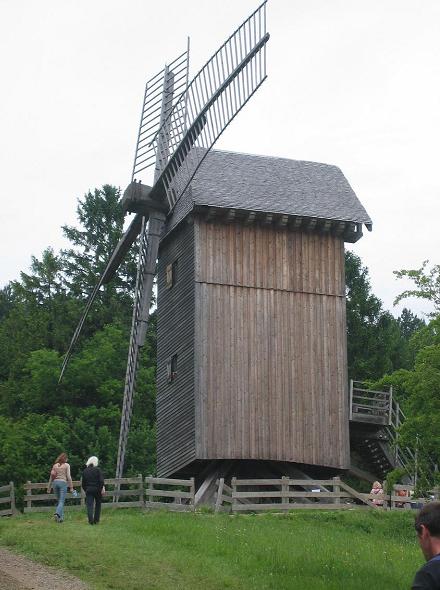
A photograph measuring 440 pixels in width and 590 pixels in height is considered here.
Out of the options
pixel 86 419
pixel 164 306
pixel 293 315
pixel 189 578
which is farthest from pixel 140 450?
pixel 189 578

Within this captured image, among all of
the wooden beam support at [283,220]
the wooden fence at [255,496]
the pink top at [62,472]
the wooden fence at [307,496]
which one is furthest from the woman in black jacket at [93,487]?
the wooden beam support at [283,220]

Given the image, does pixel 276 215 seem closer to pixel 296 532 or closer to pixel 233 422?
pixel 233 422

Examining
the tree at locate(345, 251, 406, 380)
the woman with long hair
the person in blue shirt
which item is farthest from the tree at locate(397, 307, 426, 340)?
the person in blue shirt

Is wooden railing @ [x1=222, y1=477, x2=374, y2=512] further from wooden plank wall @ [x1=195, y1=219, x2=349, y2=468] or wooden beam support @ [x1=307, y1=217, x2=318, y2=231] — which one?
wooden beam support @ [x1=307, y1=217, x2=318, y2=231]

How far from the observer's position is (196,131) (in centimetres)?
3045

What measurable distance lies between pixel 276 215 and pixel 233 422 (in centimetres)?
564

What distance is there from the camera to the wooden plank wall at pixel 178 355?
2953cm

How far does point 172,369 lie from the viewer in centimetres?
3133

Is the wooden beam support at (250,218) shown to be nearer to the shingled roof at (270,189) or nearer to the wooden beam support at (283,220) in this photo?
the shingled roof at (270,189)

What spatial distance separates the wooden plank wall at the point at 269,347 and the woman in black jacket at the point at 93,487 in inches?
194

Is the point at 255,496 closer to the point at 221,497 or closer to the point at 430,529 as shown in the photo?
the point at 221,497

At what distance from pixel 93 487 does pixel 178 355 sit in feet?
24.9

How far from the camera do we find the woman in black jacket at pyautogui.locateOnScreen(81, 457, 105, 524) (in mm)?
23594

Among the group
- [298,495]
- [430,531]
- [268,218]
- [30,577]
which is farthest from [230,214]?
[430,531]
